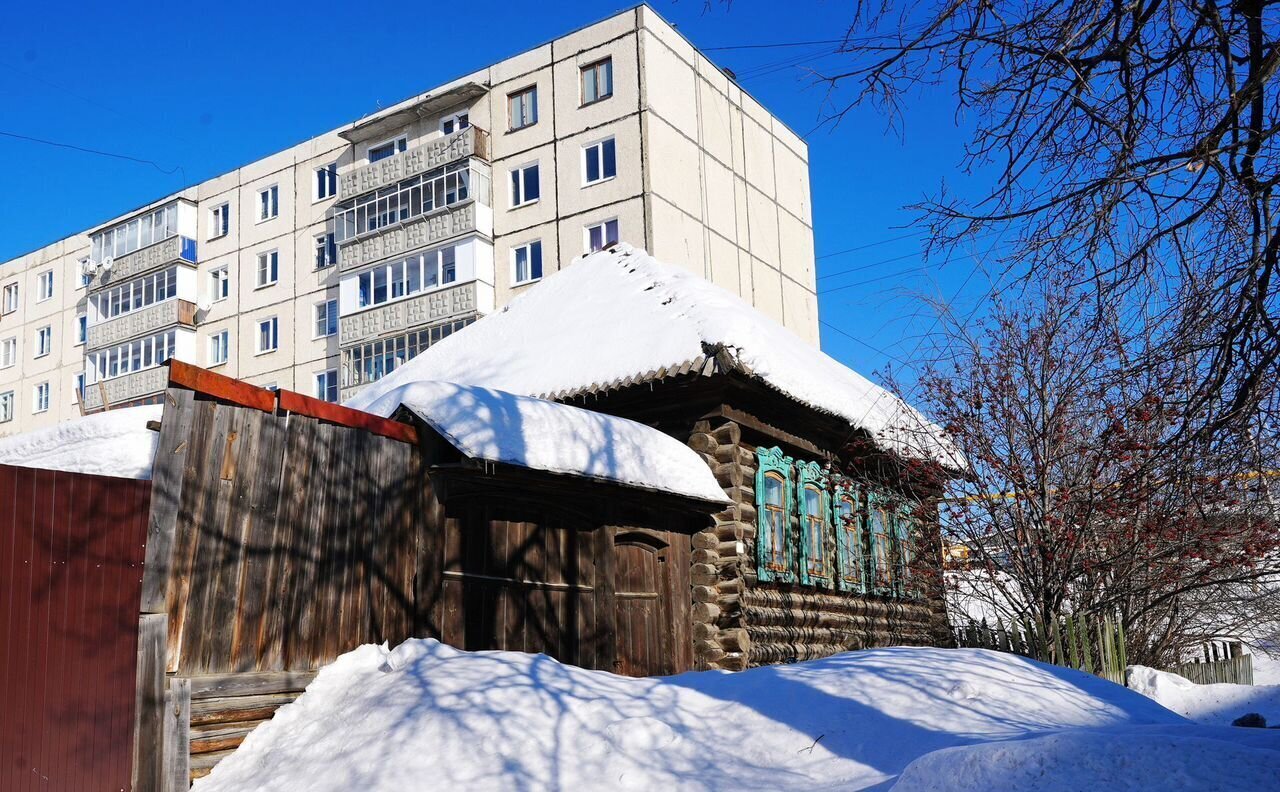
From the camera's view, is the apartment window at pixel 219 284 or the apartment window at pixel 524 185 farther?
the apartment window at pixel 219 284

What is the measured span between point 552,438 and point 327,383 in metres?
29.1

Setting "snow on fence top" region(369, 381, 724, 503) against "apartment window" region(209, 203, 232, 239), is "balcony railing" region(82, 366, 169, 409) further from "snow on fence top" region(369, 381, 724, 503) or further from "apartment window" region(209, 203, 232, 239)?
"snow on fence top" region(369, 381, 724, 503)

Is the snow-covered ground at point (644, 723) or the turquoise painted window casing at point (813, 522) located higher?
the turquoise painted window casing at point (813, 522)

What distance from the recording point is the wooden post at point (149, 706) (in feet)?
23.5

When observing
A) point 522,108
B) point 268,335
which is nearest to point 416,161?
point 522,108

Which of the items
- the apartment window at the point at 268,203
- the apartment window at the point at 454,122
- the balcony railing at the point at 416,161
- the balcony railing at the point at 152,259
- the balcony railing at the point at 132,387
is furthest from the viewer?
the balcony railing at the point at 152,259

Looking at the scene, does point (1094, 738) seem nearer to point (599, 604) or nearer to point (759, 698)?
point (759, 698)

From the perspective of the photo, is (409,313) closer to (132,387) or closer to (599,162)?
(599,162)

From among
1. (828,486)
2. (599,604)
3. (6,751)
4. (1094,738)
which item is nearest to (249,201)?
(828,486)

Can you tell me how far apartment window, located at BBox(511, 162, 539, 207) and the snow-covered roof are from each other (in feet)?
54.6

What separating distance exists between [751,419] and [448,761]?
780 centimetres

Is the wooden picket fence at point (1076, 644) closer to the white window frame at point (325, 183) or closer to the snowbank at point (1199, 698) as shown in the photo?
the snowbank at point (1199, 698)

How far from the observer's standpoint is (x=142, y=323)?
138 ft

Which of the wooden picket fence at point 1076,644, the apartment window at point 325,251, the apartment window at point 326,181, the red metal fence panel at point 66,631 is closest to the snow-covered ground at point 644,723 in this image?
the red metal fence panel at point 66,631
